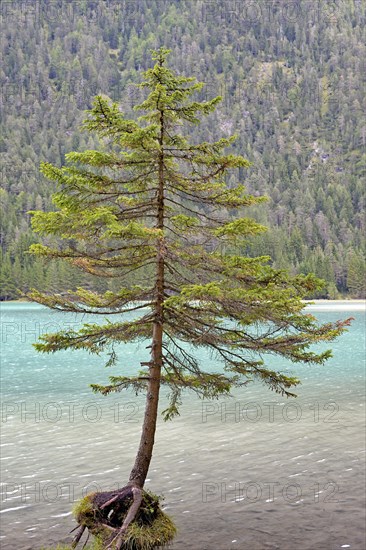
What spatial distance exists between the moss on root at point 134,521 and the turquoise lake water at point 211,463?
29.7 inches

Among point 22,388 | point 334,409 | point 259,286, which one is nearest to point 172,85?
point 259,286

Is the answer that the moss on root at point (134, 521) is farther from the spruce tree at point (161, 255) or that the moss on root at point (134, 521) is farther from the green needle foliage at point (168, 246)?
the green needle foliage at point (168, 246)

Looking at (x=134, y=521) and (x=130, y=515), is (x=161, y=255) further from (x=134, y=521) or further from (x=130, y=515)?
(x=134, y=521)

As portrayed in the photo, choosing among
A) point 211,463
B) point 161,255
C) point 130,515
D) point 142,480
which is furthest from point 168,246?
point 211,463

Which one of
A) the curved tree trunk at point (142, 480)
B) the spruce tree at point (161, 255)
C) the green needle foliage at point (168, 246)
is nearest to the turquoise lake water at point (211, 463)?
the curved tree trunk at point (142, 480)

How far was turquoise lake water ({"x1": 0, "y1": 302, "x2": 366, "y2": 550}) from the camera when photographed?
1652 centimetres

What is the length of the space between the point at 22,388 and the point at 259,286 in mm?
29940

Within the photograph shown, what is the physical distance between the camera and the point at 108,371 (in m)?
50.3

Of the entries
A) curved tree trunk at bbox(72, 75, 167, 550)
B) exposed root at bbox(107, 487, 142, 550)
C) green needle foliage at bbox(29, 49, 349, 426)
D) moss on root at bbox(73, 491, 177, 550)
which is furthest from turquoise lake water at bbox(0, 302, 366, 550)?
green needle foliage at bbox(29, 49, 349, 426)

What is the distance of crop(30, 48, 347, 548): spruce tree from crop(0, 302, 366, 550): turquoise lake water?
3290 mm

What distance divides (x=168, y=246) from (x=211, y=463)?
11.1 metres

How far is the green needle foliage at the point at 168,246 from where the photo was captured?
14.4 m

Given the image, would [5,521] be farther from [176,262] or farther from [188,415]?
[188,415]

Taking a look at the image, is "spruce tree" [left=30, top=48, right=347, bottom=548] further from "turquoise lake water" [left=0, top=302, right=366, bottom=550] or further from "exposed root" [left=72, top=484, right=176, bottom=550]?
"turquoise lake water" [left=0, top=302, right=366, bottom=550]
